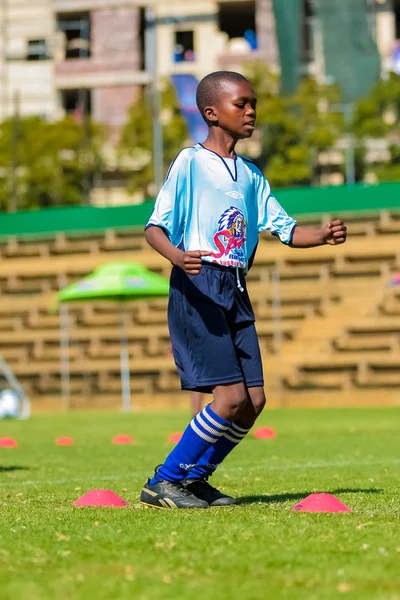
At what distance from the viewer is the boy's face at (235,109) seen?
19.8ft

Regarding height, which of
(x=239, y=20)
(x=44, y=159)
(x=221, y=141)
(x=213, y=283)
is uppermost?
(x=239, y=20)

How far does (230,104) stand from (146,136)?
41.1 m

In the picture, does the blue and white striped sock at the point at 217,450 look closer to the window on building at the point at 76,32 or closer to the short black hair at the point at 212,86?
the short black hair at the point at 212,86

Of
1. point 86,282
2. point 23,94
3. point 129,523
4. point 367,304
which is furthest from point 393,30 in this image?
point 129,523

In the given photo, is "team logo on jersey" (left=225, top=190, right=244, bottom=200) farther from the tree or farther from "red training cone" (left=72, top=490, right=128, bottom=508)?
the tree

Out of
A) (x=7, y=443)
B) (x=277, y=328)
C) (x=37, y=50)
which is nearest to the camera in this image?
(x=7, y=443)

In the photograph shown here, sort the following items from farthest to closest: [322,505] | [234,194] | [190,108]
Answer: [190,108], [234,194], [322,505]

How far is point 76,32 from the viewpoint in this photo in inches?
2322

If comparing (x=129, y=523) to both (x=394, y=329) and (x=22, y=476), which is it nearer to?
(x=22, y=476)

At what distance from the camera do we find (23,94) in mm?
57219

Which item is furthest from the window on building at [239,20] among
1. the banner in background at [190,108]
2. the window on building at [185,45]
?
the banner in background at [190,108]

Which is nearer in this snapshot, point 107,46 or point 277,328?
point 277,328

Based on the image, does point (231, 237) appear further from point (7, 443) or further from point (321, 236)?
point (7, 443)

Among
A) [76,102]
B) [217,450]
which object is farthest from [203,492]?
[76,102]
